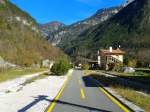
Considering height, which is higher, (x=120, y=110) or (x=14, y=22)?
(x=14, y=22)

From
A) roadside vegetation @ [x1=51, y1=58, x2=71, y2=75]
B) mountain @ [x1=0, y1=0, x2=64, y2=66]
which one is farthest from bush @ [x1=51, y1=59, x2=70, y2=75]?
mountain @ [x1=0, y1=0, x2=64, y2=66]

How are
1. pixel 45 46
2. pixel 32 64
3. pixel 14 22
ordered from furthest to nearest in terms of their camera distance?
pixel 45 46 < pixel 14 22 < pixel 32 64

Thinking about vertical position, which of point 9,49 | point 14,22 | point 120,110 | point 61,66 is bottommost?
point 120,110

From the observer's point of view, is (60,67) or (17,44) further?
(17,44)

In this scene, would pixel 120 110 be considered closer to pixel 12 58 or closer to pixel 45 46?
pixel 12 58

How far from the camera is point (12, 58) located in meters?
114

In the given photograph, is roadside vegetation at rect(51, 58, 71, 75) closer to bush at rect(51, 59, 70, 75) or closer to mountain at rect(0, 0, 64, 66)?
bush at rect(51, 59, 70, 75)

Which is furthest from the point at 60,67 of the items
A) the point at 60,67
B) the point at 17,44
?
the point at 17,44

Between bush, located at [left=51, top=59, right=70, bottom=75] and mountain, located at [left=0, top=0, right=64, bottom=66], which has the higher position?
mountain, located at [left=0, top=0, right=64, bottom=66]

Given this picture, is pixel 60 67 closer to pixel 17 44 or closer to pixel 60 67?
pixel 60 67

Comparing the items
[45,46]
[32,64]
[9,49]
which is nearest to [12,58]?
[9,49]

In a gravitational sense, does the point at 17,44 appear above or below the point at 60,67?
above

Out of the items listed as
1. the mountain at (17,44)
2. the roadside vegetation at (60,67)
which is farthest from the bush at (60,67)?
the mountain at (17,44)

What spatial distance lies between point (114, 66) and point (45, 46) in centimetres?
8163
